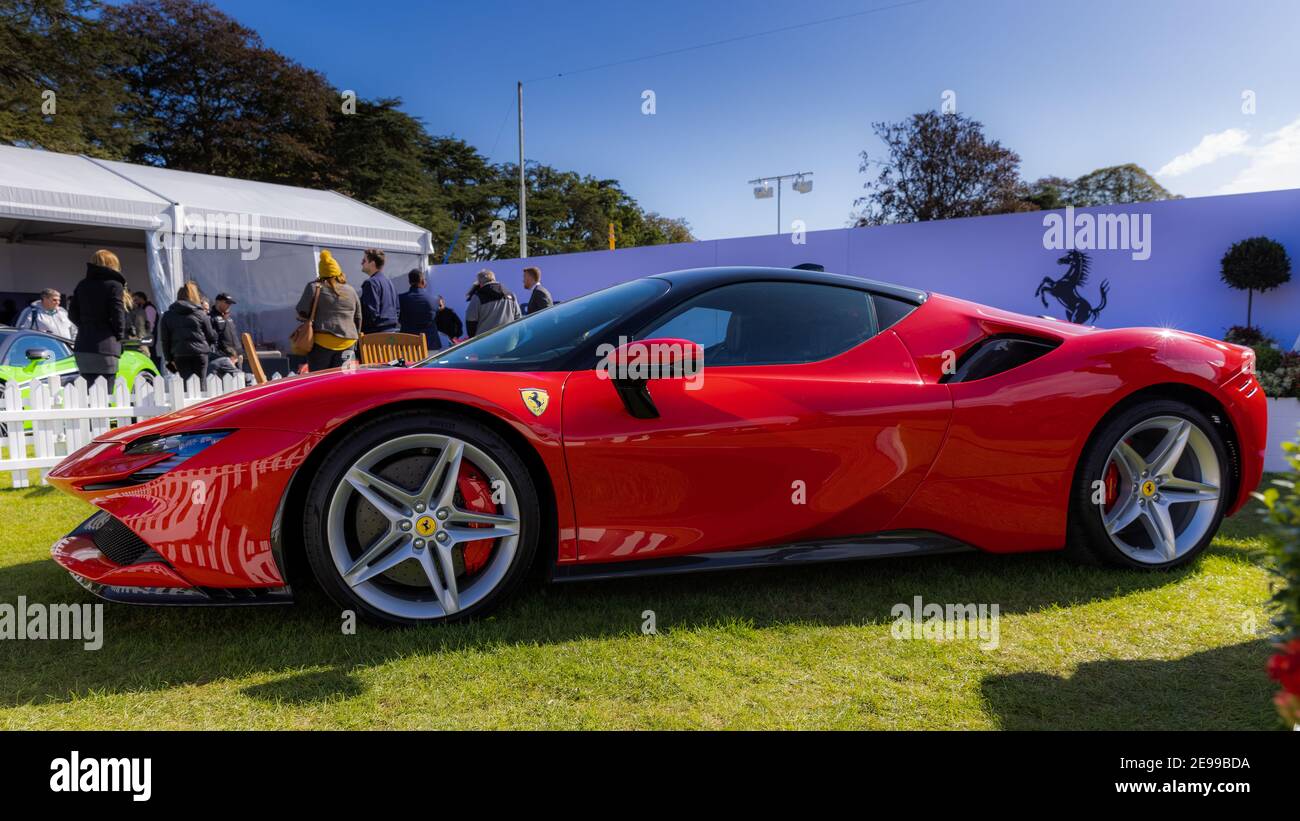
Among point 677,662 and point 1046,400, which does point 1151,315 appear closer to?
point 1046,400

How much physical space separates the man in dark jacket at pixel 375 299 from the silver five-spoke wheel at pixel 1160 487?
6391mm

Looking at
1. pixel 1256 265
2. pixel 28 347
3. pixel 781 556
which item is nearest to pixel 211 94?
pixel 28 347

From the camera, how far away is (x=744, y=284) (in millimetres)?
3131

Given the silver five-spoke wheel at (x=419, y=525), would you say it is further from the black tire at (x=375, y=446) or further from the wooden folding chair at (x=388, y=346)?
the wooden folding chair at (x=388, y=346)

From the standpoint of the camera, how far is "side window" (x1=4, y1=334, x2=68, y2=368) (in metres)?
7.82

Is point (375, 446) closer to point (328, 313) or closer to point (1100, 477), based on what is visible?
point (1100, 477)

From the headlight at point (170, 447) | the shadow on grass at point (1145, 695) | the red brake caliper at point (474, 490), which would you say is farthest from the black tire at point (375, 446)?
the shadow on grass at point (1145, 695)

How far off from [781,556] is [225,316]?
977cm

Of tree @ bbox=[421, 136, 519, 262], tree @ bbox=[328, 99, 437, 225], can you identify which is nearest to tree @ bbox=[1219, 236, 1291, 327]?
tree @ bbox=[328, 99, 437, 225]

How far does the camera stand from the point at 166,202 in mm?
12578

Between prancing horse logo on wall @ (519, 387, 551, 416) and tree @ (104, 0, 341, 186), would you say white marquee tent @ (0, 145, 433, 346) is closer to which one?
prancing horse logo on wall @ (519, 387, 551, 416)

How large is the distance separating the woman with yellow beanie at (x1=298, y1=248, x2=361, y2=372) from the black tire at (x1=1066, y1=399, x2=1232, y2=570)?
5231 mm

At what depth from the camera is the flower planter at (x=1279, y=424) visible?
584 centimetres
